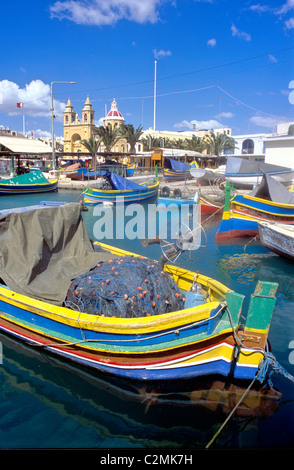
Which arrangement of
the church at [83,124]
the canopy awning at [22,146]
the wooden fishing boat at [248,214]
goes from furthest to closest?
the church at [83,124]
the canopy awning at [22,146]
the wooden fishing boat at [248,214]

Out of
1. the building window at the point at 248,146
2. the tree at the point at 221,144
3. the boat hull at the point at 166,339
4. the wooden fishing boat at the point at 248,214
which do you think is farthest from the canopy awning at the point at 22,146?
the boat hull at the point at 166,339

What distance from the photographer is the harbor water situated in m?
4.41

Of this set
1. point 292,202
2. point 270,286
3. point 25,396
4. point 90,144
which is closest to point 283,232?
point 292,202

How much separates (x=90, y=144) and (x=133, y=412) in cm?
4483

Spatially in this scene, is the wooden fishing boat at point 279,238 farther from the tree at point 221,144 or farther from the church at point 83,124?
the church at point 83,124

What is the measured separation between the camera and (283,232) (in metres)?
11.5

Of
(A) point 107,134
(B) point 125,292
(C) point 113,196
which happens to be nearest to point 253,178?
(C) point 113,196

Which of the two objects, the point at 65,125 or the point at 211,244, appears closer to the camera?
the point at 211,244

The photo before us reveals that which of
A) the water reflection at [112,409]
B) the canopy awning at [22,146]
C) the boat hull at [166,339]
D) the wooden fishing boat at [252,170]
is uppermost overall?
A: the canopy awning at [22,146]

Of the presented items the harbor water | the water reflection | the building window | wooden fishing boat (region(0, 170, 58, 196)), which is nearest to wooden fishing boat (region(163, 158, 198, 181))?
the building window

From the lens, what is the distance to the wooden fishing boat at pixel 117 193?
83.6 ft

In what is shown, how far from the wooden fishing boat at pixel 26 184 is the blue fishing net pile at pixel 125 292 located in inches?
1096

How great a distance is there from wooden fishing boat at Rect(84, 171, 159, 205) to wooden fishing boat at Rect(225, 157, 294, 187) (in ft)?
22.9

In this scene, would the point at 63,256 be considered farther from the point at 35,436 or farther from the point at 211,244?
the point at 211,244
